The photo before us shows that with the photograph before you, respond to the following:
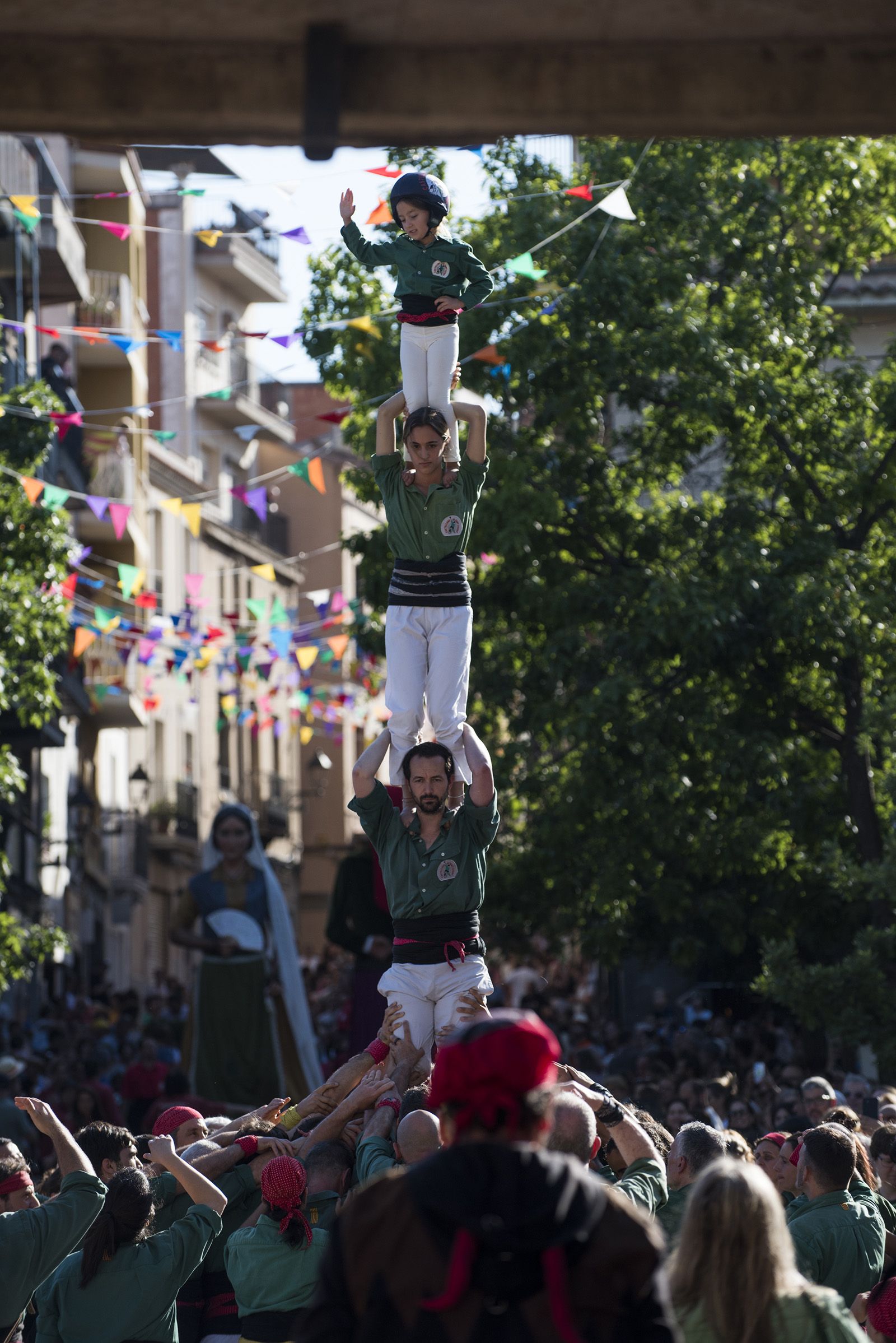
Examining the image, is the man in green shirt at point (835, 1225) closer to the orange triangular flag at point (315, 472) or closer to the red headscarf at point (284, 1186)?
the red headscarf at point (284, 1186)

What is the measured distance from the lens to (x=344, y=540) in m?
20.4

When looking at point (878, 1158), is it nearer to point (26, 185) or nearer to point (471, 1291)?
point (471, 1291)

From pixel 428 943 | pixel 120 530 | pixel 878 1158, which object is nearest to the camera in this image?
pixel 878 1158

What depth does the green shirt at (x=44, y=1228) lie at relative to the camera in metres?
5.93

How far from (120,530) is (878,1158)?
11608 mm

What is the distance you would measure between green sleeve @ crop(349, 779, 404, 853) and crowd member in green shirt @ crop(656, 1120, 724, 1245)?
93.8 inches

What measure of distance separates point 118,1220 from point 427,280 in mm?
4482

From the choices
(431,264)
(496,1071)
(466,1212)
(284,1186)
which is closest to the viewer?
(466,1212)

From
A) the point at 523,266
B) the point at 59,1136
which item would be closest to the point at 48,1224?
the point at 59,1136

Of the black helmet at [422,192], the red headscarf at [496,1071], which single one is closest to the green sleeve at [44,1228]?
the red headscarf at [496,1071]

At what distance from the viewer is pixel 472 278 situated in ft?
28.5

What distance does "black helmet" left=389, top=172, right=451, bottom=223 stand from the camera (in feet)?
28.0

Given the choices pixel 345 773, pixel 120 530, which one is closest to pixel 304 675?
pixel 345 773

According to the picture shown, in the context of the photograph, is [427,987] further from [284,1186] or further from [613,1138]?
[284,1186]
